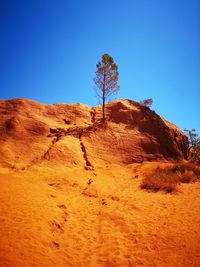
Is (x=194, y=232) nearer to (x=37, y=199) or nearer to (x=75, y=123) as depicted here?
(x=37, y=199)

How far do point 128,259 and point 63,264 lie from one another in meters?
1.87

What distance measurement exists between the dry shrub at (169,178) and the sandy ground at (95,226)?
27.1 inches

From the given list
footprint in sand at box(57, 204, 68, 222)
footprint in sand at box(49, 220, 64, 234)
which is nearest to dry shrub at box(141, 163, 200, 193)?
footprint in sand at box(57, 204, 68, 222)

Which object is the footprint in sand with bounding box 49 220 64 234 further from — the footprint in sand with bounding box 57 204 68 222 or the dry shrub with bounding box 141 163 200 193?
the dry shrub with bounding box 141 163 200 193

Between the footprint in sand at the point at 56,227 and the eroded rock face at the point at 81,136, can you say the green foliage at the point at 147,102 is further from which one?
the footprint in sand at the point at 56,227

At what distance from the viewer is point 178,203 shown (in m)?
9.01

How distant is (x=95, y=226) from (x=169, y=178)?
7203mm

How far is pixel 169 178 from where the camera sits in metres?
12.4

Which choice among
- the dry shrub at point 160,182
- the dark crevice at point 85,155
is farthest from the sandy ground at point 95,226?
the dark crevice at point 85,155

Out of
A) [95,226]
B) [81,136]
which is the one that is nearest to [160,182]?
[95,226]

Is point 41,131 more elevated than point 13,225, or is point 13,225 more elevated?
point 41,131

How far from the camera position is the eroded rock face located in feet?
49.7

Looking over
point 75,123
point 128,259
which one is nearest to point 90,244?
point 128,259

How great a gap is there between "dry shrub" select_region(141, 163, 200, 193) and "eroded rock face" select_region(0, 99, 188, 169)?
13.1 feet
